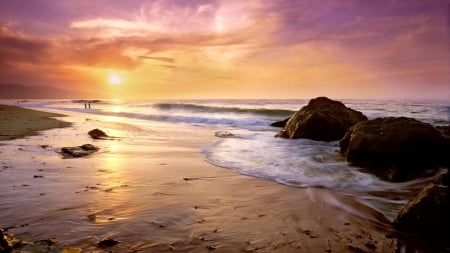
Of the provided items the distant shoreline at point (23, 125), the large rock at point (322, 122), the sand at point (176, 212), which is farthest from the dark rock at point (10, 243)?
the large rock at point (322, 122)

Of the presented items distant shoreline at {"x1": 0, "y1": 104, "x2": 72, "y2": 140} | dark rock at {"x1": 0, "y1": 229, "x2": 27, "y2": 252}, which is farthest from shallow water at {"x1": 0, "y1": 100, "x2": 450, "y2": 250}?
distant shoreline at {"x1": 0, "y1": 104, "x2": 72, "y2": 140}

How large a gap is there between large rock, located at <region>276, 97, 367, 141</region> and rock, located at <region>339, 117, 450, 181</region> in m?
3.51

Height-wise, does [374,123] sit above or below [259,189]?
above

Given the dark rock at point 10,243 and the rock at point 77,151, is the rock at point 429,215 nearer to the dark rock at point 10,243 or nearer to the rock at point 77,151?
the dark rock at point 10,243

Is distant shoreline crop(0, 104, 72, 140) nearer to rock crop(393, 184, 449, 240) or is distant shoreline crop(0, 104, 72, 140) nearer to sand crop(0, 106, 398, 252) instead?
sand crop(0, 106, 398, 252)

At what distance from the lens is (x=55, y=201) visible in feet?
13.2

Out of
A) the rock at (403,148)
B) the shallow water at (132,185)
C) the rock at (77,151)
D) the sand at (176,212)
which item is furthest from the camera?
the rock at (77,151)

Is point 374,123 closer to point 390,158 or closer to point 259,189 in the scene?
point 390,158

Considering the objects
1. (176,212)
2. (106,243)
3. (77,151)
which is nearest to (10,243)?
(106,243)

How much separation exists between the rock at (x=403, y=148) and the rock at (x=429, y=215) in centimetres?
298

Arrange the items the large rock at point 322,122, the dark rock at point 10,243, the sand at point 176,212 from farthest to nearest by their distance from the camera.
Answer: the large rock at point 322,122
the sand at point 176,212
the dark rock at point 10,243

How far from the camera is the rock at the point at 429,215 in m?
3.08

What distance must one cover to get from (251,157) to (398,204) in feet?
12.9

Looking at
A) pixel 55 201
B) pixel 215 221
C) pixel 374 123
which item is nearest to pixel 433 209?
pixel 215 221
